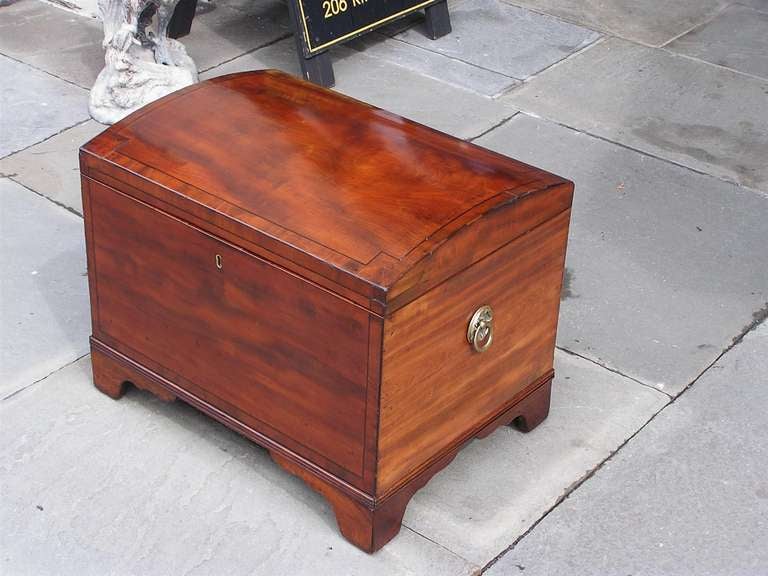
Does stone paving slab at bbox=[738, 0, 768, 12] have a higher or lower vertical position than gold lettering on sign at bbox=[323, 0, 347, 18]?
lower

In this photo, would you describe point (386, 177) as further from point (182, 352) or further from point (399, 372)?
point (182, 352)

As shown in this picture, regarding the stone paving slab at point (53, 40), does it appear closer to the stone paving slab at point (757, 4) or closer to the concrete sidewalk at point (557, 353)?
the concrete sidewalk at point (557, 353)

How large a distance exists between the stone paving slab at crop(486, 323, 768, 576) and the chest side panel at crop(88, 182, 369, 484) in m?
0.56

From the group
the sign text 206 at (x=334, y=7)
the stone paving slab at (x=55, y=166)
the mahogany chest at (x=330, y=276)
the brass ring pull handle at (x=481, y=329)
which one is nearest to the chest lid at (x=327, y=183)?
the mahogany chest at (x=330, y=276)

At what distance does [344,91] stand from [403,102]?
257 mm

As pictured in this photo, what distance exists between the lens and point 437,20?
551 centimetres

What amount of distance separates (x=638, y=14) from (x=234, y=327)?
11.7 feet

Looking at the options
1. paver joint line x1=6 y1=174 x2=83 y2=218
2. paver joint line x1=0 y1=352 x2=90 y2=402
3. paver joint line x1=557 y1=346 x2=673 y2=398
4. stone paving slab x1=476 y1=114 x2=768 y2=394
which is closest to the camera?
paver joint line x1=0 y1=352 x2=90 y2=402

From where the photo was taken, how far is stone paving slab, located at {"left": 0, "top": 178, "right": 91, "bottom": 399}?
3.55 metres

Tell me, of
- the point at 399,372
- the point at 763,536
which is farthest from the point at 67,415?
the point at 763,536

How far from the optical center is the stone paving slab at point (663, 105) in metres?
4.73

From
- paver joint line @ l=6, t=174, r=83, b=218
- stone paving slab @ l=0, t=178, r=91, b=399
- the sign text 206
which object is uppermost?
the sign text 206

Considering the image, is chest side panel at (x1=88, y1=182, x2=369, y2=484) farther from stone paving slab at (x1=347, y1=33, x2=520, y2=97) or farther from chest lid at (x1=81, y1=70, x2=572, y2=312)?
stone paving slab at (x1=347, y1=33, x2=520, y2=97)

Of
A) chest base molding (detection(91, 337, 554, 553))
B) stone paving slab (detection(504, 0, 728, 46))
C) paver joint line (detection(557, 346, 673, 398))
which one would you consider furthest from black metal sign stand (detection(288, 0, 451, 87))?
chest base molding (detection(91, 337, 554, 553))
